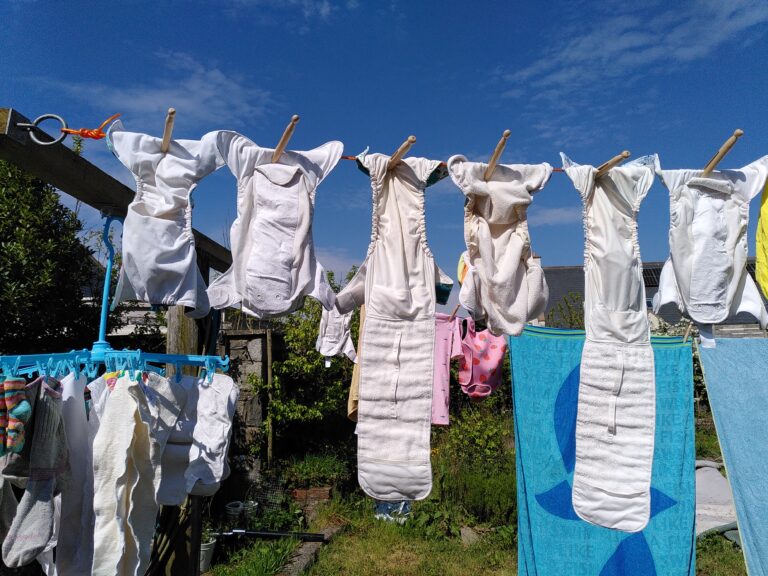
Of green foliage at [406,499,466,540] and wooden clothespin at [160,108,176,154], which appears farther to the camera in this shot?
green foliage at [406,499,466,540]

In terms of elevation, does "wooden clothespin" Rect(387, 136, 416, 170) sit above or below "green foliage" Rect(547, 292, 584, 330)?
above

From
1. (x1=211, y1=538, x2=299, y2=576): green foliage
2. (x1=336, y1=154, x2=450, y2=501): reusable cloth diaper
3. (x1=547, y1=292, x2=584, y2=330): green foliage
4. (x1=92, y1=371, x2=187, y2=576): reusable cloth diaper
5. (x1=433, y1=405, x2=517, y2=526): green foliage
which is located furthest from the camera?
(x1=547, y1=292, x2=584, y2=330): green foliage

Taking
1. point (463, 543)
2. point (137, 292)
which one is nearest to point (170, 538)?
point (137, 292)

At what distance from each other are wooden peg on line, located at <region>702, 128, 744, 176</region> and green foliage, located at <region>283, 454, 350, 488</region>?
4340mm

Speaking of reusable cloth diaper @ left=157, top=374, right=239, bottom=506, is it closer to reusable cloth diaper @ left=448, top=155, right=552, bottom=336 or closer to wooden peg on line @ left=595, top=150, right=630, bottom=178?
reusable cloth diaper @ left=448, top=155, right=552, bottom=336

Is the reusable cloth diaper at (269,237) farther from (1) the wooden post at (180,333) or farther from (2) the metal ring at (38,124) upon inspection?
(1) the wooden post at (180,333)

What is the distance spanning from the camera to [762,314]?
1766mm

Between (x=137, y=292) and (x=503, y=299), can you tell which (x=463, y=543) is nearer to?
(x=503, y=299)

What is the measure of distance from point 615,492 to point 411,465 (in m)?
0.64

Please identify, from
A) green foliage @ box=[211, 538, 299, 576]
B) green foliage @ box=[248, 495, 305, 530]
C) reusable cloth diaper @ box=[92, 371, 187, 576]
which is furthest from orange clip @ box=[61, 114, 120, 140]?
green foliage @ box=[248, 495, 305, 530]

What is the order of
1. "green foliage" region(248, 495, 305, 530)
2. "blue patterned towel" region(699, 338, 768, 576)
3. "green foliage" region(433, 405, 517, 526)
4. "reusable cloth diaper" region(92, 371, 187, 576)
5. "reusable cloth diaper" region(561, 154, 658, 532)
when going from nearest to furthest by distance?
"reusable cloth diaper" region(92, 371, 187, 576) < "reusable cloth diaper" region(561, 154, 658, 532) < "blue patterned towel" region(699, 338, 768, 576) < "green foliage" region(248, 495, 305, 530) < "green foliage" region(433, 405, 517, 526)

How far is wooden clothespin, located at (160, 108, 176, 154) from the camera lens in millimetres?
1491

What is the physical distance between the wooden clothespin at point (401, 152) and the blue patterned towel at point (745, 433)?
4.92 feet

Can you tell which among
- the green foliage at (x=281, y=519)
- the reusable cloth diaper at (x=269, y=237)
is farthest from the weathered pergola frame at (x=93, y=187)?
the green foliage at (x=281, y=519)
